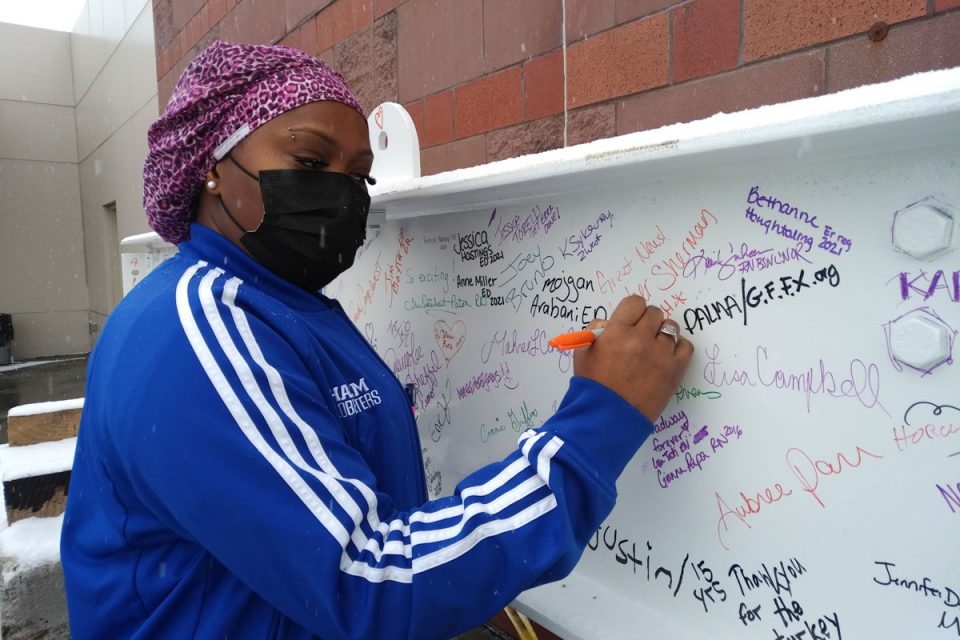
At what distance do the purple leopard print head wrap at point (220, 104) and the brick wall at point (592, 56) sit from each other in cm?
98

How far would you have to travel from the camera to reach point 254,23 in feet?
13.5

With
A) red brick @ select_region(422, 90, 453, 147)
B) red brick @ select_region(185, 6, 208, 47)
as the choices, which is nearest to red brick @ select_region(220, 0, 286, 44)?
red brick @ select_region(185, 6, 208, 47)

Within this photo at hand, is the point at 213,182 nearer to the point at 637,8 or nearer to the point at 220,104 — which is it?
the point at 220,104

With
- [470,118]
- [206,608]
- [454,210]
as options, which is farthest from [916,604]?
[470,118]

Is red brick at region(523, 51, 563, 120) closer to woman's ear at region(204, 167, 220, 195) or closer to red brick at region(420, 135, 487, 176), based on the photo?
red brick at region(420, 135, 487, 176)

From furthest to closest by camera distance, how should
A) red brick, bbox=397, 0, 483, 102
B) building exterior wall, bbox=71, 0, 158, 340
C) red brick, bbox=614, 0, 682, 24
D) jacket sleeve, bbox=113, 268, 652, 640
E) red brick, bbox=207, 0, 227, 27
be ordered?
building exterior wall, bbox=71, 0, 158, 340 < red brick, bbox=207, 0, 227, 27 < red brick, bbox=397, 0, 483, 102 < red brick, bbox=614, 0, 682, 24 < jacket sleeve, bbox=113, 268, 652, 640

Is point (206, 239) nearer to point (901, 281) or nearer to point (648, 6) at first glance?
point (901, 281)

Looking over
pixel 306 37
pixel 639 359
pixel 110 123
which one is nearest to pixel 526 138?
pixel 639 359

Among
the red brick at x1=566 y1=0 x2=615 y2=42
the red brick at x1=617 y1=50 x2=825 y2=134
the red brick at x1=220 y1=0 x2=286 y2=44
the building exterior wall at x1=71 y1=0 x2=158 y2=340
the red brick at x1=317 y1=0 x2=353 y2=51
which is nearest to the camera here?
the red brick at x1=617 y1=50 x2=825 y2=134

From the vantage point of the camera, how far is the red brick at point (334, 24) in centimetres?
329

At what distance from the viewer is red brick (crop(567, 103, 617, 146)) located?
2.03 metres

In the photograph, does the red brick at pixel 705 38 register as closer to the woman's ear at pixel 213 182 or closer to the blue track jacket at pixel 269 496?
the blue track jacket at pixel 269 496

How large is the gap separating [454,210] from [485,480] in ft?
2.73

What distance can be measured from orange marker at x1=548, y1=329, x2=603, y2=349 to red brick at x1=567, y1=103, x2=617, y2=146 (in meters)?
1.06
